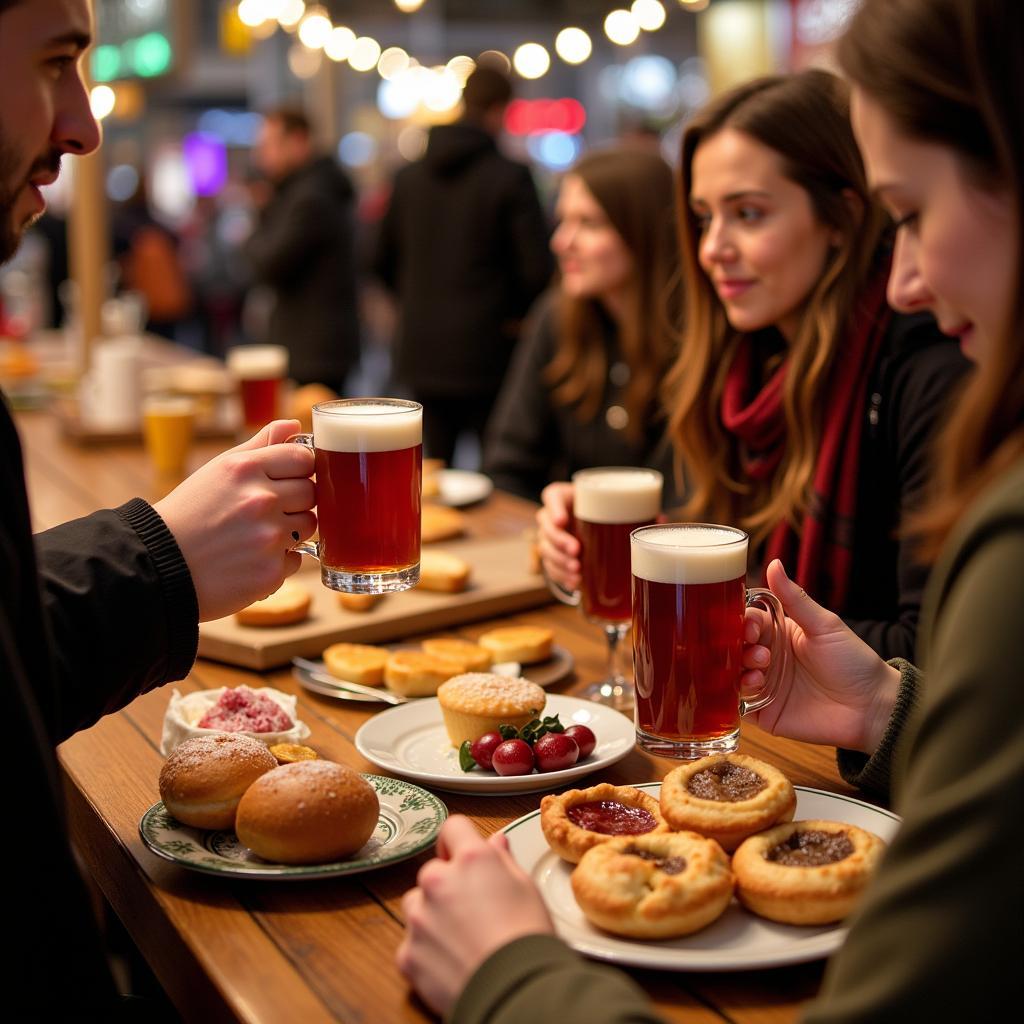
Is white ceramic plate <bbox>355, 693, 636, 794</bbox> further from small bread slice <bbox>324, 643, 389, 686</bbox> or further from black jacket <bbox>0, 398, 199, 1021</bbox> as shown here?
black jacket <bbox>0, 398, 199, 1021</bbox>

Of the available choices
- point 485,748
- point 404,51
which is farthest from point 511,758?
point 404,51

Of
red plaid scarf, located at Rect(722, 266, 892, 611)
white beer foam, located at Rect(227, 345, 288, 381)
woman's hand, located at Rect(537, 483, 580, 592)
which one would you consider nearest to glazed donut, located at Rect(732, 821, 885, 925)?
woman's hand, located at Rect(537, 483, 580, 592)

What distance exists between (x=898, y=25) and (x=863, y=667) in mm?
741

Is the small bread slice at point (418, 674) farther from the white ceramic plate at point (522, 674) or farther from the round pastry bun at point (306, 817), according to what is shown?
the round pastry bun at point (306, 817)

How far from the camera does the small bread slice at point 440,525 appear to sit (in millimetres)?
2713

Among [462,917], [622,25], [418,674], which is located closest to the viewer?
[462,917]

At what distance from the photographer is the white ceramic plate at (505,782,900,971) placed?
3.51 feet

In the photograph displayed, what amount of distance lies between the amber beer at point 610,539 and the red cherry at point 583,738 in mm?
403

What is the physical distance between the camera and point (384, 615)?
2.08 m

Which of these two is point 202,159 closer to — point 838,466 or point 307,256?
point 307,256

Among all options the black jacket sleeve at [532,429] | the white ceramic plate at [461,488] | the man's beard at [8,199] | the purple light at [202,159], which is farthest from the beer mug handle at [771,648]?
the purple light at [202,159]

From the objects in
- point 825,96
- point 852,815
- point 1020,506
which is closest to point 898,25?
point 1020,506

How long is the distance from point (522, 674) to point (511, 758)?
454 mm

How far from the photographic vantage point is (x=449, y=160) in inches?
216
